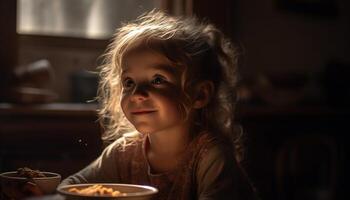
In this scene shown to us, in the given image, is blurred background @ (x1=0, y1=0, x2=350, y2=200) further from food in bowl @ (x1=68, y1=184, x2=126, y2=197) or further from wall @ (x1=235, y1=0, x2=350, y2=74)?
food in bowl @ (x1=68, y1=184, x2=126, y2=197)

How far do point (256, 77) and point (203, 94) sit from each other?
1.08m

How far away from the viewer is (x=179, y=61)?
62 cm

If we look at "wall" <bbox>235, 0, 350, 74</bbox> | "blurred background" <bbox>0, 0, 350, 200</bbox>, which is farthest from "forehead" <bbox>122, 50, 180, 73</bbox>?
"wall" <bbox>235, 0, 350, 74</bbox>

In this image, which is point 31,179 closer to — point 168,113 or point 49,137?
point 168,113

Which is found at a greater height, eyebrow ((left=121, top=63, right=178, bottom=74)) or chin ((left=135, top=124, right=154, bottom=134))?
eyebrow ((left=121, top=63, right=178, bottom=74))

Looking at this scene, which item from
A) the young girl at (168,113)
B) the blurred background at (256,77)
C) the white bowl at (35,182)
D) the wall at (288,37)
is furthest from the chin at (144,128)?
the wall at (288,37)

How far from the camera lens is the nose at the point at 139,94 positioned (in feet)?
1.92

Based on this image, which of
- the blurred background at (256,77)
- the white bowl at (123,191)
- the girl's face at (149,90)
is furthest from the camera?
the blurred background at (256,77)

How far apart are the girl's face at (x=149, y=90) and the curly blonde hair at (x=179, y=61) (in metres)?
0.01

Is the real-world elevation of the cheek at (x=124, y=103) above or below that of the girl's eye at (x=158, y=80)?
below

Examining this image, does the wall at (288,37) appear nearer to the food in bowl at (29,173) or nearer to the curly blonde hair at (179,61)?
the curly blonde hair at (179,61)

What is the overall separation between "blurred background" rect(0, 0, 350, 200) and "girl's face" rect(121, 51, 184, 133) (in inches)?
8.9

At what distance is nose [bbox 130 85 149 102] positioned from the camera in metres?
0.58

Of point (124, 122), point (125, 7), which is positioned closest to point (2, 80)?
point (125, 7)
